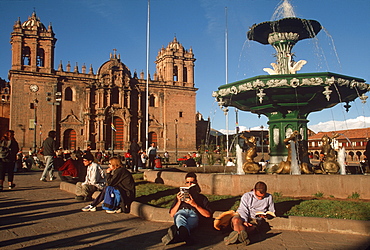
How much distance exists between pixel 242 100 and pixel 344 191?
439 centimetres

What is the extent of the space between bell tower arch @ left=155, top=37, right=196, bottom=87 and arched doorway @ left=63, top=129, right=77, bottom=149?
13178 millimetres

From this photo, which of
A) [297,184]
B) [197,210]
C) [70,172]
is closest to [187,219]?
[197,210]

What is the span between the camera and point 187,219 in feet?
14.9

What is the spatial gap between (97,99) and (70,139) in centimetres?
545

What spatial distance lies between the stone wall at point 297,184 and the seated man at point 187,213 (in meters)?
2.09

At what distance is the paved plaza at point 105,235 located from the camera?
13.9ft

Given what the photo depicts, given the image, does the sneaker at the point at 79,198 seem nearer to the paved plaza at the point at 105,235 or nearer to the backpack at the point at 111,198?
the paved plaza at the point at 105,235

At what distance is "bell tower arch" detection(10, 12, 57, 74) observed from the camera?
36844 millimetres

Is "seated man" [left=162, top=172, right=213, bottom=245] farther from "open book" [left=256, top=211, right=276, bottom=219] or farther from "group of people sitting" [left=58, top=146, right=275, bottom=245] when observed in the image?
"open book" [left=256, top=211, right=276, bottom=219]

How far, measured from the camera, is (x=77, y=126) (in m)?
39.2

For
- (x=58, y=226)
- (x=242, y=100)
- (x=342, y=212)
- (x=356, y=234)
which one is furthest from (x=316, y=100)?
(x=58, y=226)

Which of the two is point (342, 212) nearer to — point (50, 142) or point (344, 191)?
point (344, 191)

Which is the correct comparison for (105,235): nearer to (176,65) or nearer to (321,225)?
(321,225)

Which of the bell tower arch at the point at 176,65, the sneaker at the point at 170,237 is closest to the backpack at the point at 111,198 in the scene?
the sneaker at the point at 170,237
